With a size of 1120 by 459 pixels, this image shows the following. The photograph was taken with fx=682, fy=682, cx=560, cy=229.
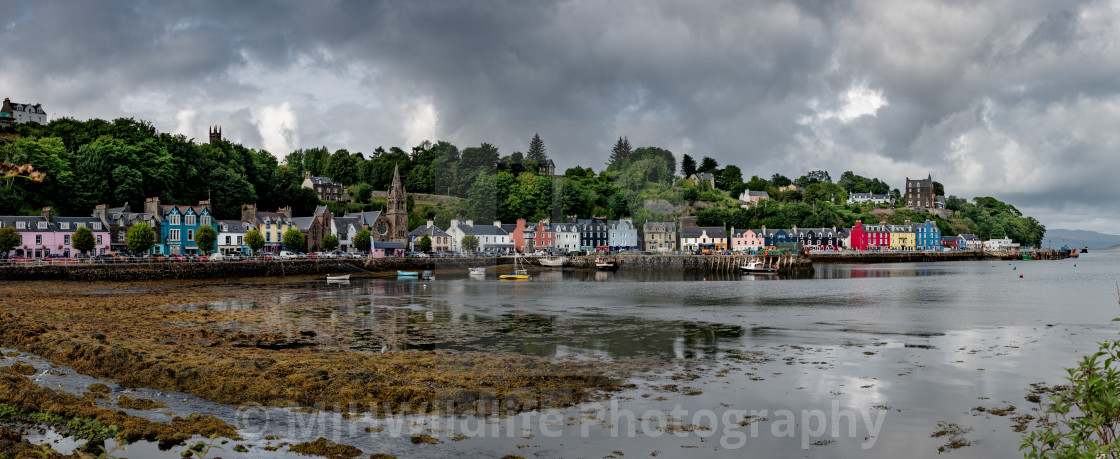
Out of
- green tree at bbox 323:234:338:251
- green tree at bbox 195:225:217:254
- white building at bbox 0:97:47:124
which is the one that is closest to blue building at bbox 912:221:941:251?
green tree at bbox 323:234:338:251

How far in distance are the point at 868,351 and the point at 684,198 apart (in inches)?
5037

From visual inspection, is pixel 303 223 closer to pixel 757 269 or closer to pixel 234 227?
pixel 234 227

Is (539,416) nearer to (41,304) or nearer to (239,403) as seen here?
(239,403)

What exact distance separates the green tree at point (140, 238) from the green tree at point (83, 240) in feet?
10.8

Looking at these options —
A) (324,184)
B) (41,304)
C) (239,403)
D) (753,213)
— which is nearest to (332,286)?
(41,304)

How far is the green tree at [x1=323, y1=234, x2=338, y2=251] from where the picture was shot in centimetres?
8406

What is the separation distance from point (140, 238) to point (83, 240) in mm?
4687

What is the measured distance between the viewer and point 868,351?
868 inches

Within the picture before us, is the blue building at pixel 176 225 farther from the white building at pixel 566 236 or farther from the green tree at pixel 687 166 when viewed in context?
the green tree at pixel 687 166

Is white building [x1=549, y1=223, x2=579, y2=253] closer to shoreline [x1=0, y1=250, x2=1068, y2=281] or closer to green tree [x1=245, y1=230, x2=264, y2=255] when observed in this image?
shoreline [x1=0, y1=250, x2=1068, y2=281]

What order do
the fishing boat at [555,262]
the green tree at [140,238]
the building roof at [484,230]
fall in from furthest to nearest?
1. the building roof at [484,230]
2. the fishing boat at [555,262]
3. the green tree at [140,238]

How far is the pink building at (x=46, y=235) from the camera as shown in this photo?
61.1m

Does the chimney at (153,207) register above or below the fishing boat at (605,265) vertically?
above

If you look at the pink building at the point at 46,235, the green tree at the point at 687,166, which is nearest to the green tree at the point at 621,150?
the green tree at the point at 687,166
